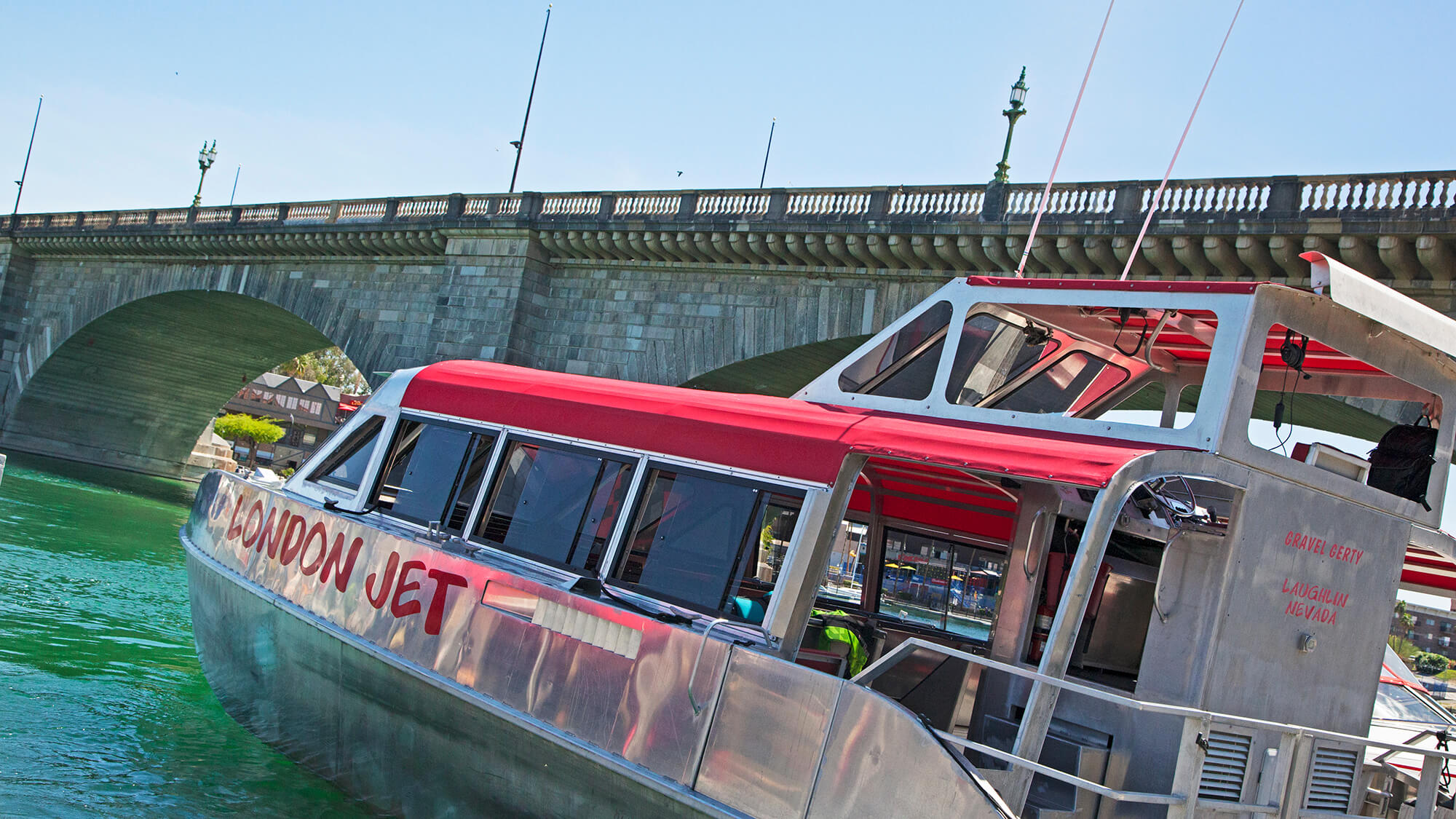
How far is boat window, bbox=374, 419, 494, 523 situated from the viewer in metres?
7.00

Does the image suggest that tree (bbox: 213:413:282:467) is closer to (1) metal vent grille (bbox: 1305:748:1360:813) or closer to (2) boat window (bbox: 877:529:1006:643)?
(2) boat window (bbox: 877:529:1006:643)

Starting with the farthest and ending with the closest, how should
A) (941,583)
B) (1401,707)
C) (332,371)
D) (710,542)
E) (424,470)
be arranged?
(332,371) < (1401,707) < (424,470) < (941,583) < (710,542)

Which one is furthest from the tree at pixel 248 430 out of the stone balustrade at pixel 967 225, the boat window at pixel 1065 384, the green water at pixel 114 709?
the boat window at pixel 1065 384

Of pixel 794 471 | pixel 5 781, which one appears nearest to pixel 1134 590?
pixel 794 471

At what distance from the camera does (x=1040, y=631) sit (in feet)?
18.2

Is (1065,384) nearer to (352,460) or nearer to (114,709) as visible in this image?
(352,460)

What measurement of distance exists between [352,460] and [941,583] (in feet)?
13.1

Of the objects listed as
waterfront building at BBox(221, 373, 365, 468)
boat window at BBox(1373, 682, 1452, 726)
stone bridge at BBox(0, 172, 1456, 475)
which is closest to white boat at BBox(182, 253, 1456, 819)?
boat window at BBox(1373, 682, 1452, 726)

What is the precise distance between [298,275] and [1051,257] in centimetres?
2061

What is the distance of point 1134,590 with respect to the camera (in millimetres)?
5469

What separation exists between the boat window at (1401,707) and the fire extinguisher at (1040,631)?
222 inches

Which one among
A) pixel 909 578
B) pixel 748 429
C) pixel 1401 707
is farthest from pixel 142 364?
pixel 748 429

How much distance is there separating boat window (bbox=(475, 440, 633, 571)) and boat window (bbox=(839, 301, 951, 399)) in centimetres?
139

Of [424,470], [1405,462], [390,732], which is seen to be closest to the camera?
[1405,462]
